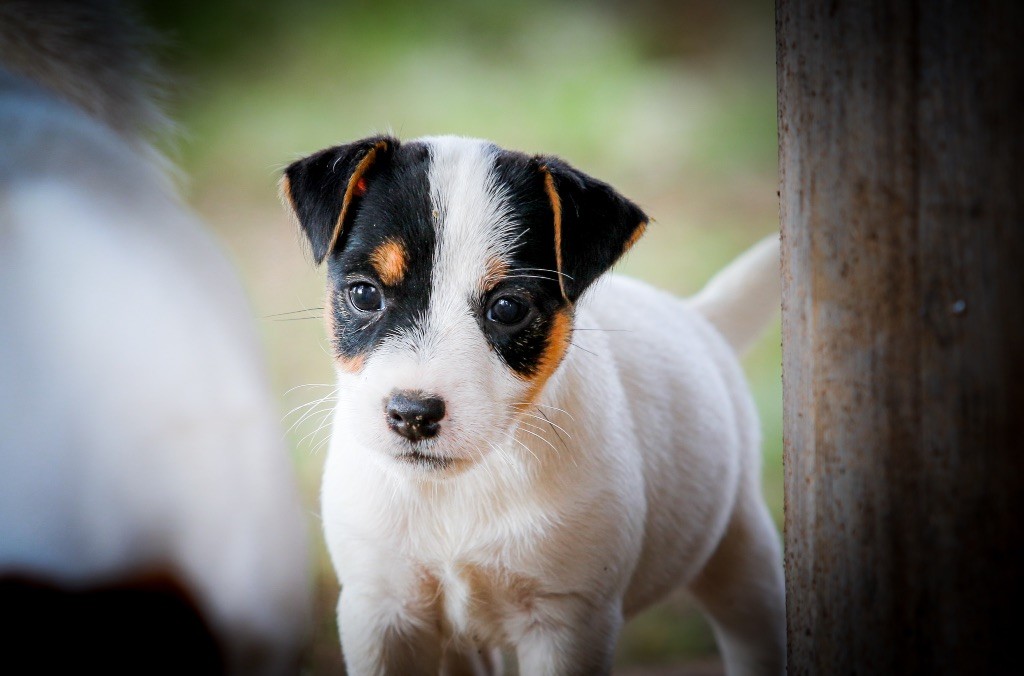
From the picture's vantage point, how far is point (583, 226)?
148 cm

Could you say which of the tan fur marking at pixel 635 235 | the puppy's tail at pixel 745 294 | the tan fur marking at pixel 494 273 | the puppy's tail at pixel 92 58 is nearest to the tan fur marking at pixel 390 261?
the tan fur marking at pixel 494 273

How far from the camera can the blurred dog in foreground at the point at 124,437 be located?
1.99m

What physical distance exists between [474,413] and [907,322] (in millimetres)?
604

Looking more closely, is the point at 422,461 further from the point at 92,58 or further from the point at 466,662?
the point at 92,58

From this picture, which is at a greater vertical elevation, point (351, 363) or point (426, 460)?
point (351, 363)

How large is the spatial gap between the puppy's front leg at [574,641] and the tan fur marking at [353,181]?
699mm

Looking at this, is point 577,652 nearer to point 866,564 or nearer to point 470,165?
point 866,564

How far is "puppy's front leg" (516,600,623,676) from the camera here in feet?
5.03

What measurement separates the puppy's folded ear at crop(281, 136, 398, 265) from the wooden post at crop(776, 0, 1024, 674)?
2.09ft

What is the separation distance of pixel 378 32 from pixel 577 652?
229 cm

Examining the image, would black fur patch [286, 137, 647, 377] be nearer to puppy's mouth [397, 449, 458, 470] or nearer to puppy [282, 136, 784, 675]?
puppy [282, 136, 784, 675]

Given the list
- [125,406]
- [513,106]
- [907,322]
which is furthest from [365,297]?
[513,106]

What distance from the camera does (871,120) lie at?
1.24m

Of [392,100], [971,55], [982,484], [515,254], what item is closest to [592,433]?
[515,254]
